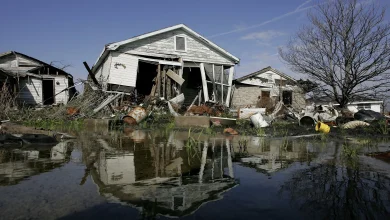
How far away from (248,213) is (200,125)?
21.9 feet

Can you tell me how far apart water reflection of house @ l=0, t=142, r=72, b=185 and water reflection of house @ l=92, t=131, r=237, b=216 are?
0.53m

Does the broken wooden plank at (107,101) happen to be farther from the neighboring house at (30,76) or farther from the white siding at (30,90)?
the white siding at (30,90)

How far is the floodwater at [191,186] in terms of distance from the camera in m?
1.74

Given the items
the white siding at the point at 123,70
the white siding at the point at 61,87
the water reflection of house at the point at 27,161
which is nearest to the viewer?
the water reflection of house at the point at 27,161

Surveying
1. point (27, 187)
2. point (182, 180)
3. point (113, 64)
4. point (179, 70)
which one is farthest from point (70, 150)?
point (179, 70)

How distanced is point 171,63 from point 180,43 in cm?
166

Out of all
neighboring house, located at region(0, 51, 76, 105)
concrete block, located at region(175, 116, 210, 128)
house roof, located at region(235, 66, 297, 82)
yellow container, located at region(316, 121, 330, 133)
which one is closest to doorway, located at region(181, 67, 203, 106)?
house roof, located at region(235, 66, 297, 82)

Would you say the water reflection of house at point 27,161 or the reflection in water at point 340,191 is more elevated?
the water reflection of house at point 27,161

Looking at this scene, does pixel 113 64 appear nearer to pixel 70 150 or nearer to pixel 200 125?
pixel 200 125

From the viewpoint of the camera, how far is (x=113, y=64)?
13828 mm

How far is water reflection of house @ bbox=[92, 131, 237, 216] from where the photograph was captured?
193 cm

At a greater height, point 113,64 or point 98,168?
point 113,64

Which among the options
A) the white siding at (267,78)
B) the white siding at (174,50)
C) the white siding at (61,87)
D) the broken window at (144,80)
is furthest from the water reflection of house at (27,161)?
the white siding at (267,78)

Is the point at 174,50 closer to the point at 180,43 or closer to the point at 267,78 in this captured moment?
the point at 180,43
